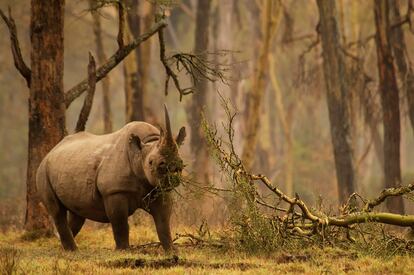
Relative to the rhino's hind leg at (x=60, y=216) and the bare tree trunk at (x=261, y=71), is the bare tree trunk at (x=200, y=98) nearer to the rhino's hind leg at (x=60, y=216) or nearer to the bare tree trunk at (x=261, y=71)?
the bare tree trunk at (x=261, y=71)

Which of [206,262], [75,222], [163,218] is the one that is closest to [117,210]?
[163,218]

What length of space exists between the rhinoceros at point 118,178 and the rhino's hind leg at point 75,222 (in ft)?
2.17

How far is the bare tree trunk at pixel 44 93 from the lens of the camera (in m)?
14.2

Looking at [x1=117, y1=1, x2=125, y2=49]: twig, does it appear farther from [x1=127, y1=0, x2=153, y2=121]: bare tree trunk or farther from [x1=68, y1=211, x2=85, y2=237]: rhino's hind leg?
[x1=127, y1=0, x2=153, y2=121]: bare tree trunk

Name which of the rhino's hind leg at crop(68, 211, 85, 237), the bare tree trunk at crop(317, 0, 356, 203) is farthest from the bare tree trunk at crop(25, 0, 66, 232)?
the bare tree trunk at crop(317, 0, 356, 203)

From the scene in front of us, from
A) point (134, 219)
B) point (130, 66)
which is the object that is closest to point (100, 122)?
point (130, 66)

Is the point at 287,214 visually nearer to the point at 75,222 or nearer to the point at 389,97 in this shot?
the point at 75,222

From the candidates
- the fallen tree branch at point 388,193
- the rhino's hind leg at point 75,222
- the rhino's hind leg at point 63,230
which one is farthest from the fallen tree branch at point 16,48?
the fallen tree branch at point 388,193

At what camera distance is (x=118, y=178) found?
1058 cm

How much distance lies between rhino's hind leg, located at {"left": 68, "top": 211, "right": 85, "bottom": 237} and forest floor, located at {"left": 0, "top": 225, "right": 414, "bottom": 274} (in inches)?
49.5

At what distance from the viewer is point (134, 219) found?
1611cm

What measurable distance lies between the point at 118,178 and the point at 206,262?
1.79 m

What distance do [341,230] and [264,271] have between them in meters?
2.42

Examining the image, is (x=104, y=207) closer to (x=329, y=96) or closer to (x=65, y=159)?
(x=65, y=159)
